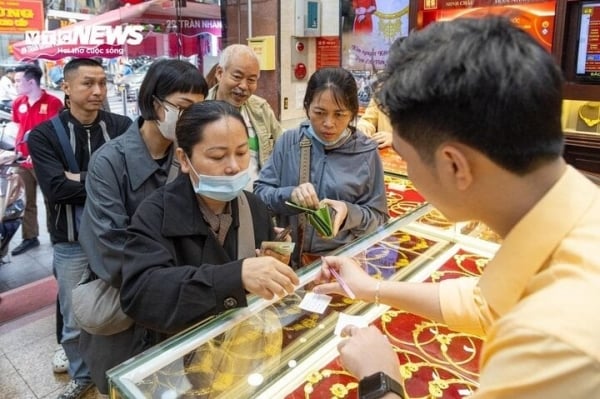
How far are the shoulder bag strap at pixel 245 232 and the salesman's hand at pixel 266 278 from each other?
0.27 meters

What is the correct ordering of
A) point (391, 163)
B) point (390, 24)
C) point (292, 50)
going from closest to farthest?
point (391, 163) < point (390, 24) < point (292, 50)

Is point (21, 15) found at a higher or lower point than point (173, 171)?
higher

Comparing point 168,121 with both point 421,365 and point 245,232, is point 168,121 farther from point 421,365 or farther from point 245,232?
point 421,365

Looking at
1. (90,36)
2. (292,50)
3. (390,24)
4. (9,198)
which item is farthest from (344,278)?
(292,50)

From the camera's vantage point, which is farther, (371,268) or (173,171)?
(173,171)

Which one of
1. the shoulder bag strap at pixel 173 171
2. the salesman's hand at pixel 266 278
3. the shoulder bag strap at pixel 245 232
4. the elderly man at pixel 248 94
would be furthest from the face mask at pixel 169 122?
the salesman's hand at pixel 266 278

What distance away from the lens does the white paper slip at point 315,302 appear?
4.90 ft

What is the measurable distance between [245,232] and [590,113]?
11.4 ft

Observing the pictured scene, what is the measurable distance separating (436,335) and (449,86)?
0.96 metres

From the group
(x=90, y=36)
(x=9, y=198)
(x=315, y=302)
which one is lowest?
(x=9, y=198)

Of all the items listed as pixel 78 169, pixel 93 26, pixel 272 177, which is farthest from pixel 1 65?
pixel 272 177

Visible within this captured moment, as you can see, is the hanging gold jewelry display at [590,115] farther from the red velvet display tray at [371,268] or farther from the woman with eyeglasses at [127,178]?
the woman with eyeglasses at [127,178]

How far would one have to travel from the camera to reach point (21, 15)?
3.51 metres

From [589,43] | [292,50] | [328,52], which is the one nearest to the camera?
[589,43]
